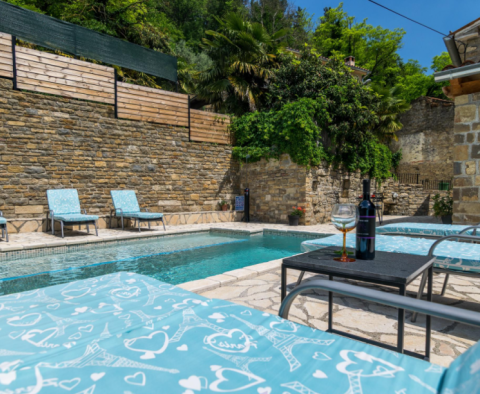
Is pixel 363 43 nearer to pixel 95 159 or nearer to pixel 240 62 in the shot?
pixel 240 62

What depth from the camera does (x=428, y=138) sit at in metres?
18.5

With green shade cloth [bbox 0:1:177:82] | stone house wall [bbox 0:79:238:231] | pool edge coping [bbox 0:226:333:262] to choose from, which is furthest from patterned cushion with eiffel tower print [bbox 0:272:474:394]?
green shade cloth [bbox 0:1:177:82]

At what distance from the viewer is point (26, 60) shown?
7199 millimetres

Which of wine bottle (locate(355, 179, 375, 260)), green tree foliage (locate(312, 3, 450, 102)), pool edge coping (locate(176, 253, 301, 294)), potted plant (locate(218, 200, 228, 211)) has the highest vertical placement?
green tree foliage (locate(312, 3, 450, 102))

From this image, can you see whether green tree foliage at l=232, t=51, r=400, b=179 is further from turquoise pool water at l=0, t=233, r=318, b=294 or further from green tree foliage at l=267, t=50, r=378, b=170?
turquoise pool water at l=0, t=233, r=318, b=294

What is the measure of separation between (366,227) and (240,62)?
10365mm

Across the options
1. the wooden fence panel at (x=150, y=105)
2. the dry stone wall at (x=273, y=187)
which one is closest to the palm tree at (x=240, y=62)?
the wooden fence panel at (x=150, y=105)

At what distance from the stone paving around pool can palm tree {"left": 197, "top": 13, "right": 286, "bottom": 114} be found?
885 cm

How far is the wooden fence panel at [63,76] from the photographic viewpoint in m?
7.24

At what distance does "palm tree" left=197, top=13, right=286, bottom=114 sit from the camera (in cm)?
1091

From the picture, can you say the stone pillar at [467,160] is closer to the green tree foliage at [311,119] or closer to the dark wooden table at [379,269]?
the dark wooden table at [379,269]

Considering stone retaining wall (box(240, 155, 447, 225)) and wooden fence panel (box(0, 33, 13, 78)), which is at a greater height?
wooden fence panel (box(0, 33, 13, 78))

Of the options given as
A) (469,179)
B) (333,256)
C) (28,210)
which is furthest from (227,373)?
(28,210)

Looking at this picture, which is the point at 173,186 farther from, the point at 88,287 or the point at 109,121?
the point at 88,287
